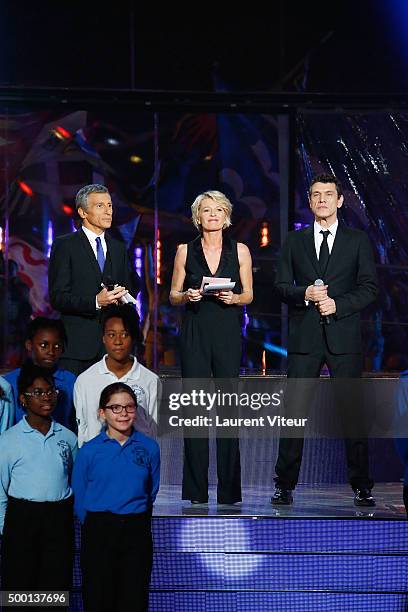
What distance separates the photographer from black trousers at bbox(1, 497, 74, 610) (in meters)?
4.72

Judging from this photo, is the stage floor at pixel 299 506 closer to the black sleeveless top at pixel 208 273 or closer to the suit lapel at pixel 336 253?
the black sleeveless top at pixel 208 273

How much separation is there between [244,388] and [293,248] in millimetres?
1257

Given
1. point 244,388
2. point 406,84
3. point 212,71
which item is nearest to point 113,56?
point 212,71

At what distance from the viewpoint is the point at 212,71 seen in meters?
8.15

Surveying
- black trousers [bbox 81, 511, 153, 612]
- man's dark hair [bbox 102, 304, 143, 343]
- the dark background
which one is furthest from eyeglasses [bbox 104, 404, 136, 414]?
the dark background

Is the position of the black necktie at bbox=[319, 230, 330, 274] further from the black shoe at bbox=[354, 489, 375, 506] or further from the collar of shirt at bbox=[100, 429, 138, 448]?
the collar of shirt at bbox=[100, 429, 138, 448]

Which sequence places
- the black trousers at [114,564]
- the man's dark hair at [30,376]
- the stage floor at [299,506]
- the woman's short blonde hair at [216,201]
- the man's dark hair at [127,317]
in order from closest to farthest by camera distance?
the black trousers at [114,564], the man's dark hair at [30,376], the stage floor at [299,506], the man's dark hair at [127,317], the woman's short blonde hair at [216,201]

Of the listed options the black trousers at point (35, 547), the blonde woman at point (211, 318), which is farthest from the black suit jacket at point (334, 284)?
the black trousers at point (35, 547)

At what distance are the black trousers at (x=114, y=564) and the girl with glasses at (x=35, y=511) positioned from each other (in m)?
0.13

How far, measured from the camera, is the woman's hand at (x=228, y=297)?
213 inches

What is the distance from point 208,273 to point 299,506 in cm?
109

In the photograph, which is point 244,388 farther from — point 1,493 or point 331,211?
point 1,493

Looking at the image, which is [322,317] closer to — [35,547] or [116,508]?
[116,508]

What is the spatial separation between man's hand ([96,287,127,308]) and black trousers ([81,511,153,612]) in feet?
3.49
